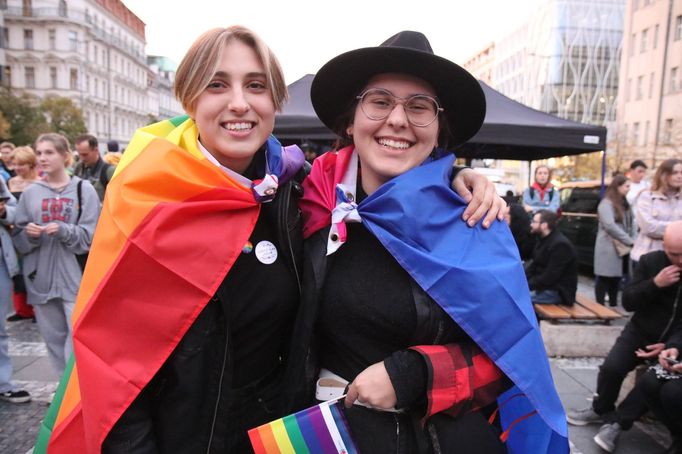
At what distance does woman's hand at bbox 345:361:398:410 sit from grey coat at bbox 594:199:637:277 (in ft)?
22.0

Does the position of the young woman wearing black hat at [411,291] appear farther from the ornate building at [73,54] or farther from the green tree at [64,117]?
the ornate building at [73,54]

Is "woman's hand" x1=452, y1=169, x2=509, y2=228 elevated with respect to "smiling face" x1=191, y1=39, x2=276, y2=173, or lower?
lower

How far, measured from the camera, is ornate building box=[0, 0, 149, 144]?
5819 centimetres

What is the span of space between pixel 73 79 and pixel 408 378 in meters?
69.3

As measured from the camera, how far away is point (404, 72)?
175cm

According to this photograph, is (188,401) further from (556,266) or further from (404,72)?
(556,266)

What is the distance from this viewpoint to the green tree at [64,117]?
120 ft

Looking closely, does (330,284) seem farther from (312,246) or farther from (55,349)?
(55,349)

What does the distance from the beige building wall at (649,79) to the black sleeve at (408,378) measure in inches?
1512

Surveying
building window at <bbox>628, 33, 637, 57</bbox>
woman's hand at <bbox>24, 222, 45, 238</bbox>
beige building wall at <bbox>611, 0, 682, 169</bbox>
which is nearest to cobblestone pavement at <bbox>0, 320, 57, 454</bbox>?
woman's hand at <bbox>24, 222, 45, 238</bbox>

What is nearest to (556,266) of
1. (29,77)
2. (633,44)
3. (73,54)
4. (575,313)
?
(575,313)

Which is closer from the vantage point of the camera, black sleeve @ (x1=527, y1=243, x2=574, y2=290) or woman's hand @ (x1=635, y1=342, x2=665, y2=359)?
woman's hand @ (x1=635, y1=342, x2=665, y2=359)

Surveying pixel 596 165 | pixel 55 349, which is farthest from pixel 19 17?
pixel 55 349

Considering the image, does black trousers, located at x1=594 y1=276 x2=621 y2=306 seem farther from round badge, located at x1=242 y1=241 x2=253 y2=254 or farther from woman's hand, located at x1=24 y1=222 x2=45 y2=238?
woman's hand, located at x1=24 y1=222 x2=45 y2=238
